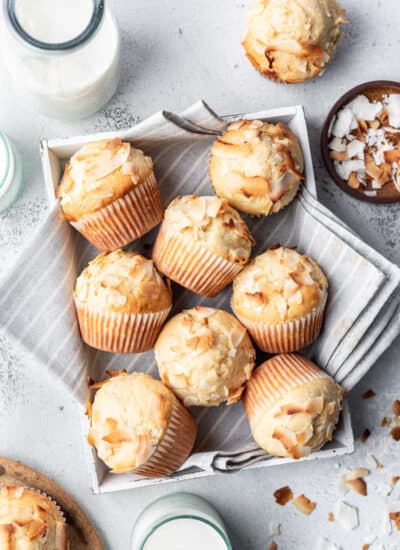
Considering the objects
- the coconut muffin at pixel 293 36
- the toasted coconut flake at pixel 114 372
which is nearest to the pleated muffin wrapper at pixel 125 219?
the toasted coconut flake at pixel 114 372

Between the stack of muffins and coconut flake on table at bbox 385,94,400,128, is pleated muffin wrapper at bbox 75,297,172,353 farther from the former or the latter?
coconut flake on table at bbox 385,94,400,128

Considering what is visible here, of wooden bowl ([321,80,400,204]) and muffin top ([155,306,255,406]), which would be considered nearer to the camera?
muffin top ([155,306,255,406])

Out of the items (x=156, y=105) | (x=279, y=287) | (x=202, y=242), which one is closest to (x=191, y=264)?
(x=202, y=242)

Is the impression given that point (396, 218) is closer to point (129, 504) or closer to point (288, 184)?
point (288, 184)

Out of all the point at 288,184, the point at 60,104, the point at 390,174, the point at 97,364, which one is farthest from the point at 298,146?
the point at 97,364

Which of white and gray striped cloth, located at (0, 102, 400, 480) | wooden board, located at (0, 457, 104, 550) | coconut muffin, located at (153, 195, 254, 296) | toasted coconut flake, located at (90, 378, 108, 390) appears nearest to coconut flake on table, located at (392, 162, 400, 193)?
white and gray striped cloth, located at (0, 102, 400, 480)

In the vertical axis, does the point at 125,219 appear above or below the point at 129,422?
above

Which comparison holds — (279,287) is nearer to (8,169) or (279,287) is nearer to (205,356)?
(205,356)
